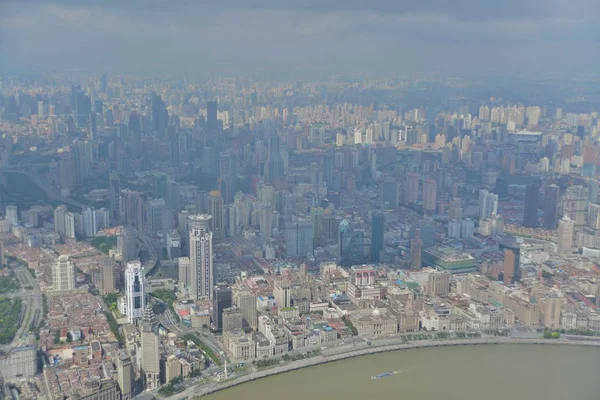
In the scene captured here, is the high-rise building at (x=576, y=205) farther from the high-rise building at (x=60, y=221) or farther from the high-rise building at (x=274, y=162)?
the high-rise building at (x=60, y=221)

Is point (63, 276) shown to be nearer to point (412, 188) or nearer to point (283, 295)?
point (283, 295)

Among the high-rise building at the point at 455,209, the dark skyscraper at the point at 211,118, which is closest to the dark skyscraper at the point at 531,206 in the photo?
the high-rise building at the point at 455,209

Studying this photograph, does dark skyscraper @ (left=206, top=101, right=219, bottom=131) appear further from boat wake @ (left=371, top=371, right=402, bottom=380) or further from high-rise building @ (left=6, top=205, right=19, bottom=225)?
boat wake @ (left=371, top=371, right=402, bottom=380)

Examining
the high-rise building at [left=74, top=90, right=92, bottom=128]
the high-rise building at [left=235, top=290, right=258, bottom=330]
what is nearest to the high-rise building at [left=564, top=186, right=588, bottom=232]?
the high-rise building at [left=235, top=290, right=258, bottom=330]

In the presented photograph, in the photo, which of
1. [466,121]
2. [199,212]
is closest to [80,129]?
[199,212]

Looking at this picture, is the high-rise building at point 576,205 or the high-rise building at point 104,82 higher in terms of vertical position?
the high-rise building at point 104,82

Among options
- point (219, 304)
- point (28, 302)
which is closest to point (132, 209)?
point (28, 302)
